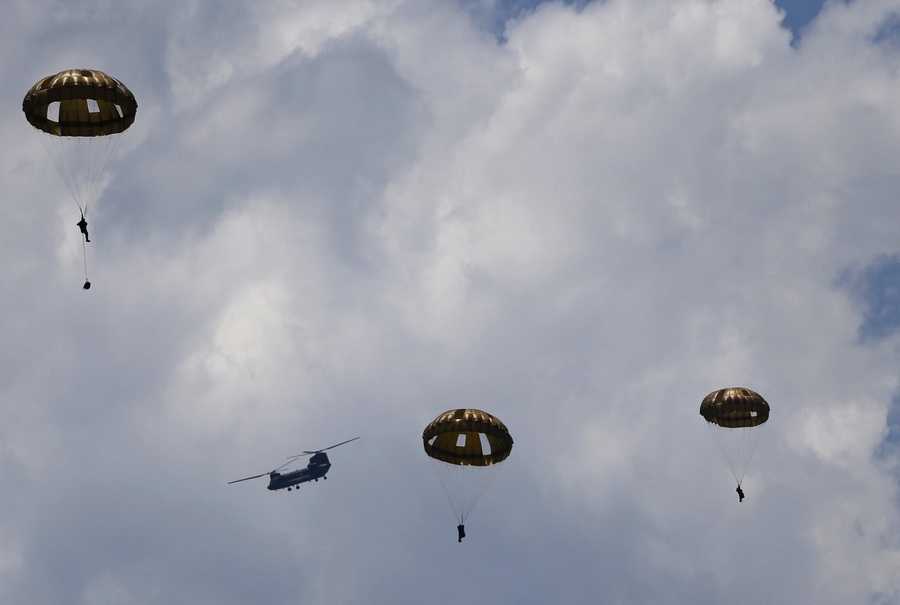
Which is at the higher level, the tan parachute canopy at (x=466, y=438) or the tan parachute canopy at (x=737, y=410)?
the tan parachute canopy at (x=737, y=410)

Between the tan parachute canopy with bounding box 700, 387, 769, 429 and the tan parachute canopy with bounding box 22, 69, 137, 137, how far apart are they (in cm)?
5010

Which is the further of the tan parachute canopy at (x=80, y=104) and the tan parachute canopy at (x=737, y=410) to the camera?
the tan parachute canopy at (x=737, y=410)

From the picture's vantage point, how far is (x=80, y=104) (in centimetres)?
7744

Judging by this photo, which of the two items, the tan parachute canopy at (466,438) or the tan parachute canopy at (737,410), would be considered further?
the tan parachute canopy at (737,410)

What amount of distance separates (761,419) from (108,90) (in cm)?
5589

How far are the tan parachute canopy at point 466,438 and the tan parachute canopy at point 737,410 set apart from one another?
22.7 meters

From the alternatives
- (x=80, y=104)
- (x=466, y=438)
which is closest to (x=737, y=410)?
(x=466, y=438)

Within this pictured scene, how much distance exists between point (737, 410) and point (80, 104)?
54804 mm

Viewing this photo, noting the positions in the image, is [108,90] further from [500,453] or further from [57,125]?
[500,453]

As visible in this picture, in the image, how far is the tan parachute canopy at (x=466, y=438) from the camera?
7919cm

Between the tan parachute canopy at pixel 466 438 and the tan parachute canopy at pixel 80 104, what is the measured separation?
28502 millimetres

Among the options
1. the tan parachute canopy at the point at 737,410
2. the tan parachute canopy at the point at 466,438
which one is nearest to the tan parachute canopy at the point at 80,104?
the tan parachute canopy at the point at 466,438

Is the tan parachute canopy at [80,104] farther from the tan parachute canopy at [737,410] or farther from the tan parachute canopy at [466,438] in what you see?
the tan parachute canopy at [737,410]

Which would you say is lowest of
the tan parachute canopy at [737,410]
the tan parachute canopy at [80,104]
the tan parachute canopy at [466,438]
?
the tan parachute canopy at [466,438]
